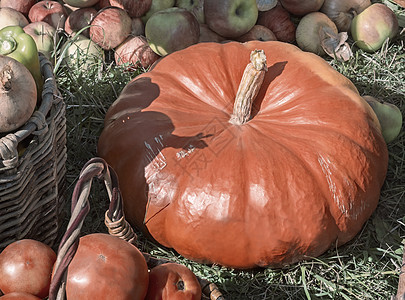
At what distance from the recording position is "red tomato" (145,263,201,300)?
Result: 6.82ft

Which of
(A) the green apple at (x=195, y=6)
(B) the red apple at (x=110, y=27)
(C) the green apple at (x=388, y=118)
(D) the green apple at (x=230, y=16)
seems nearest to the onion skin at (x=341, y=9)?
(D) the green apple at (x=230, y=16)

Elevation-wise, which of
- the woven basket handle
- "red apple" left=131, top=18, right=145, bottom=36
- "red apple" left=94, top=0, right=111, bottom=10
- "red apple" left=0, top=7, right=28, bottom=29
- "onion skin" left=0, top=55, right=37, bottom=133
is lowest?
"red apple" left=131, top=18, right=145, bottom=36

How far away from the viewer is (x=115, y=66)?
4.07 metres

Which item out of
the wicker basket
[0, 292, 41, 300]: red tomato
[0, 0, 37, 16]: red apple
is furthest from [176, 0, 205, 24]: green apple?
[0, 292, 41, 300]: red tomato

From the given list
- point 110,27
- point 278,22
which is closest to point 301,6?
point 278,22

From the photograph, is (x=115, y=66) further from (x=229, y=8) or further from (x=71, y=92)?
(x=229, y=8)

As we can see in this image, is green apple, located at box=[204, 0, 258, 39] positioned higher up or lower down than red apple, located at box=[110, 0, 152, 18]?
lower down

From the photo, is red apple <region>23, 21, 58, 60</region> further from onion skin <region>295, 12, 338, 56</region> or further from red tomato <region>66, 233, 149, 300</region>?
red tomato <region>66, 233, 149, 300</region>

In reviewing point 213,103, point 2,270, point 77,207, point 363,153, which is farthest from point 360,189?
point 2,270

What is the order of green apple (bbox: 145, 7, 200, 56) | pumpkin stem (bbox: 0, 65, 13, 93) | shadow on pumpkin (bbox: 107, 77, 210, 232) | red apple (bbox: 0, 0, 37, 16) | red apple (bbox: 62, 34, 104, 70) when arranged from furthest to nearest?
1. red apple (bbox: 0, 0, 37, 16)
2. red apple (bbox: 62, 34, 104, 70)
3. green apple (bbox: 145, 7, 200, 56)
4. shadow on pumpkin (bbox: 107, 77, 210, 232)
5. pumpkin stem (bbox: 0, 65, 13, 93)

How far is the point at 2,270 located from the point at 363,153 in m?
A: 1.76

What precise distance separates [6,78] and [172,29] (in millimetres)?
1881

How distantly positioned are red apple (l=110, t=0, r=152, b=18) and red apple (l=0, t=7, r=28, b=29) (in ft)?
2.06

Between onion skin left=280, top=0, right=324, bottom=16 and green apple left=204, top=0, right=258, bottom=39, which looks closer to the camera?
green apple left=204, top=0, right=258, bottom=39
